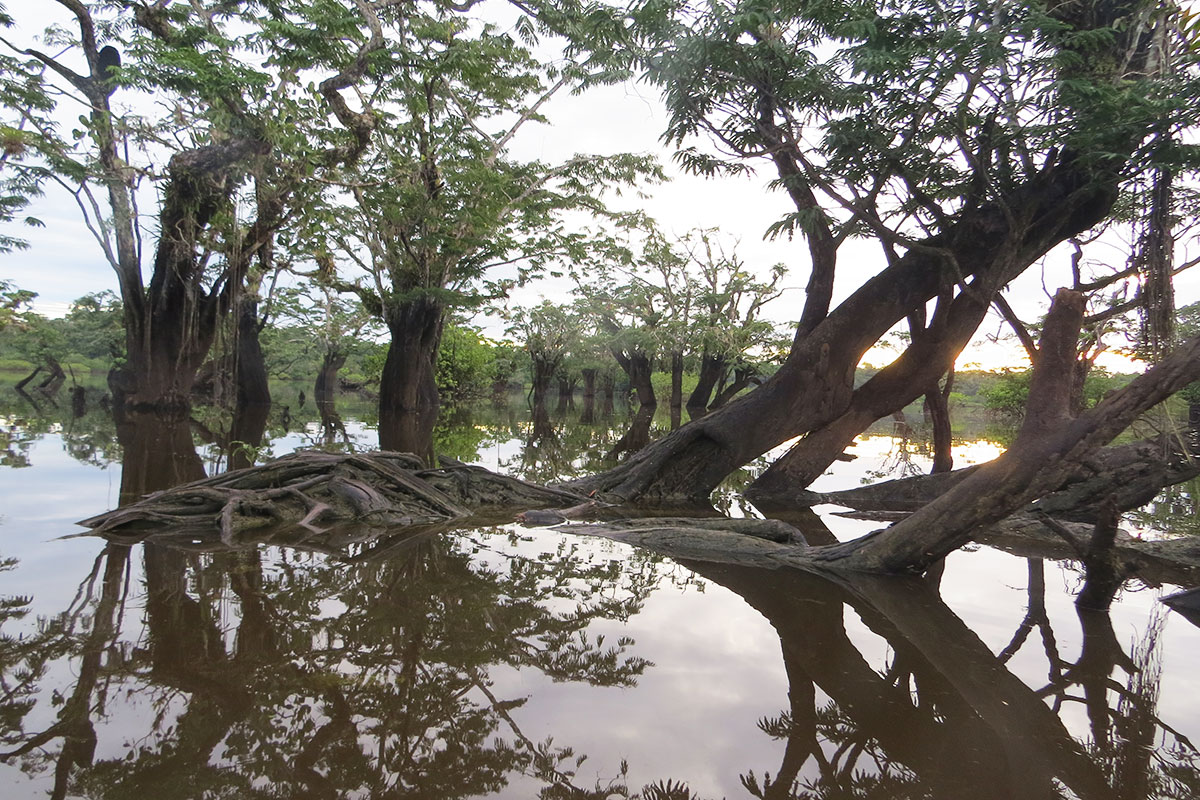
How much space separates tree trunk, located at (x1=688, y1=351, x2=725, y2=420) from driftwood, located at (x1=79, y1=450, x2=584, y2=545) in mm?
17928

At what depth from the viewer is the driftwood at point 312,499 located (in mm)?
4840

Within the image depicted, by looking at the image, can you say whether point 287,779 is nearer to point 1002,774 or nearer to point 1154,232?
point 1002,774

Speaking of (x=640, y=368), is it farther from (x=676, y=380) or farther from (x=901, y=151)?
(x=901, y=151)

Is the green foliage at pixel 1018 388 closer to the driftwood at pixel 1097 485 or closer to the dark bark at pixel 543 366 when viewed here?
the driftwood at pixel 1097 485

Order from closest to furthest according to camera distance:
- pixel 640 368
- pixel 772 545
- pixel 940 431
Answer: pixel 772 545
pixel 940 431
pixel 640 368

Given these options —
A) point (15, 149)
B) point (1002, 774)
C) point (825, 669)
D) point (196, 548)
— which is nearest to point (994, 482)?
point (825, 669)

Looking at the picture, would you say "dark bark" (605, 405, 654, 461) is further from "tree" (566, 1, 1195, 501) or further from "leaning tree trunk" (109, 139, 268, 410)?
"leaning tree trunk" (109, 139, 268, 410)

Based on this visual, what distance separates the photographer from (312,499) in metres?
5.39

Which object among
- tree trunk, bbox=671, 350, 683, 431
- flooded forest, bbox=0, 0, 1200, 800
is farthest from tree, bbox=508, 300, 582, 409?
flooded forest, bbox=0, 0, 1200, 800

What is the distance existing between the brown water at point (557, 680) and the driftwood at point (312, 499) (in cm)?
48

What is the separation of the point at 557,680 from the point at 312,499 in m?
3.35

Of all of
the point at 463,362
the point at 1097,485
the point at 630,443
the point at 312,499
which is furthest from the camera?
the point at 463,362

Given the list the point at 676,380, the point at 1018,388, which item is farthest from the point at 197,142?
the point at 1018,388

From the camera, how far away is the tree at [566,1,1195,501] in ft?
21.0
